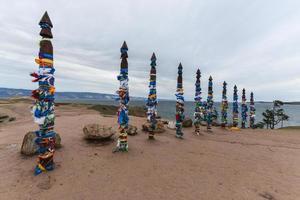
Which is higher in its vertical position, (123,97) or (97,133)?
(123,97)

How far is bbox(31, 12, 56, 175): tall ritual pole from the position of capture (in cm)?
836

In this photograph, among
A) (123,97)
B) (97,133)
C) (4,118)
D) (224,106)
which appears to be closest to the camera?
(123,97)

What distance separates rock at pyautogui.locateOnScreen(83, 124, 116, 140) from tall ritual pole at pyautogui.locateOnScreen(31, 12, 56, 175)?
388 centimetres

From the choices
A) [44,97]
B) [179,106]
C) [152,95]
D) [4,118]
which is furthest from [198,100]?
[4,118]

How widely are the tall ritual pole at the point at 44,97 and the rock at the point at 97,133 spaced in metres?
3.88

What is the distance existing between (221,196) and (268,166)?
5.83m

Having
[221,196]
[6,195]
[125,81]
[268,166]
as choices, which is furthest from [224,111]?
[6,195]

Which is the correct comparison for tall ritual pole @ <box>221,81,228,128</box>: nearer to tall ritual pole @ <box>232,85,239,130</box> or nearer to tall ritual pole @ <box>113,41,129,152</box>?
tall ritual pole @ <box>232,85,239,130</box>

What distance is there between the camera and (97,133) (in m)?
12.6

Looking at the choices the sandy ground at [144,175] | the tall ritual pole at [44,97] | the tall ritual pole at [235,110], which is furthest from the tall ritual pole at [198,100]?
the tall ritual pole at [44,97]

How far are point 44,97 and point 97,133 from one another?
15.7 feet

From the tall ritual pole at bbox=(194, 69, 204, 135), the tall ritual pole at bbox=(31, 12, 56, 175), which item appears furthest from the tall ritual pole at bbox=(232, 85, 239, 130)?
the tall ritual pole at bbox=(31, 12, 56, 175)

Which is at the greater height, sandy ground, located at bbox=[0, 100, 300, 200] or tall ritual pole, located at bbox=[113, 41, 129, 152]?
tall ritual pole, located at bbox=[113, 41, 129, 152]

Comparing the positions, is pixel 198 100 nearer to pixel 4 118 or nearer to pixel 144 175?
pixel 144 175
